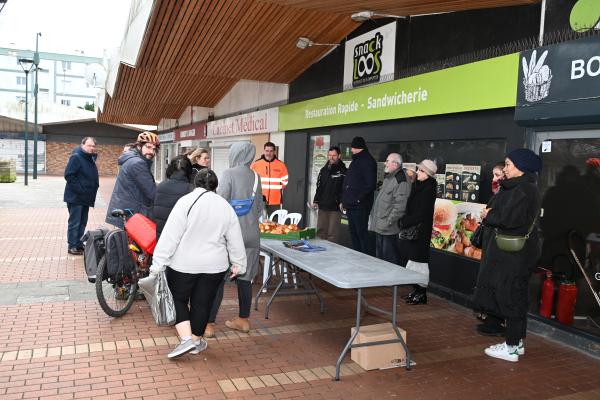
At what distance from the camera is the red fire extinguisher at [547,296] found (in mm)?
4918

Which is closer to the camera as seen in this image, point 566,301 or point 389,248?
point 566,301

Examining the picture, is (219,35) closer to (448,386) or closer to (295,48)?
(295,48)

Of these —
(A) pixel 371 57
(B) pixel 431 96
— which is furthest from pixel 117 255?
(A) pixel 371 57

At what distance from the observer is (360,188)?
693 centimetres

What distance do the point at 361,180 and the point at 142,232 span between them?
3099mm

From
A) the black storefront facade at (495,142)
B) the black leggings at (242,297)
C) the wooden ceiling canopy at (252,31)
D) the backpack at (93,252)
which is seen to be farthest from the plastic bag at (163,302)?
the wooden ceiling canopy at (252,31)

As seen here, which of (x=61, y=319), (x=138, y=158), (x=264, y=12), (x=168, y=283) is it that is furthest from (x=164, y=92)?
(x=168, y=283)

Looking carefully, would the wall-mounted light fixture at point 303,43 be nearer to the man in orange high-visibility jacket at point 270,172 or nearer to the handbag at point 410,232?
the man in orange high-visibility jacket at point 270,172

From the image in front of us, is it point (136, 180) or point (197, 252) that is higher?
point (136, 180)

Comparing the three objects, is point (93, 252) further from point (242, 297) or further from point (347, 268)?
point (347, 268)

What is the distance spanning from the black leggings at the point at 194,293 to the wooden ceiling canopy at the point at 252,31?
4034 millimetres

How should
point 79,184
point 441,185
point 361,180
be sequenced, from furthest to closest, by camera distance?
1. point 79,184
2. point 361,180
3. point 441,185

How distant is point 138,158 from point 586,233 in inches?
182

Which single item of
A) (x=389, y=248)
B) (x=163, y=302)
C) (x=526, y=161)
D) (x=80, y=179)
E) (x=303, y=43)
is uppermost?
(x=303, y=43)
